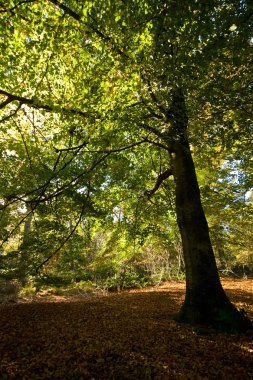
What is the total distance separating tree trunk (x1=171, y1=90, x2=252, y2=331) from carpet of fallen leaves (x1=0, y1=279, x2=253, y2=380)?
425 mm

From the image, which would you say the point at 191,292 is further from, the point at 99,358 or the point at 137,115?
the point at 137,115

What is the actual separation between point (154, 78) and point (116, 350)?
16.0 ft

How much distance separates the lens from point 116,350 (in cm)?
430

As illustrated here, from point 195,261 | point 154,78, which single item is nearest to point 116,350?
point 195,261

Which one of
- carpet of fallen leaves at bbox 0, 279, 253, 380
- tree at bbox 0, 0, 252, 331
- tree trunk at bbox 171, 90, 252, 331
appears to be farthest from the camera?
tree trunk at bbox 171, 90, 252, 331

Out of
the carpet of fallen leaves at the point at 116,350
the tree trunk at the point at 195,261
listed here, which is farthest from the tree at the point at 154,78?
the carpet of fallen leaves at the point at 116,350

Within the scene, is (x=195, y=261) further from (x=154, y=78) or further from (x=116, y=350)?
(x=154, y=78)

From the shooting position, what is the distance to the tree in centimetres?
395

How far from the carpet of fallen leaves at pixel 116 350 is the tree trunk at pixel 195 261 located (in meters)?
0.42

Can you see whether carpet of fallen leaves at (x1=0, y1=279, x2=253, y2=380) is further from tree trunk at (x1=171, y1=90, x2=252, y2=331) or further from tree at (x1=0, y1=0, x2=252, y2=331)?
tree at (x1=0, y1=0, x2=252, y2=331)

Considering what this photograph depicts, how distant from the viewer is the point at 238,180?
11.8 metres

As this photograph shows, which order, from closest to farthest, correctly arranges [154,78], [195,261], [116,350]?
[116,350] < [154,78] < [195,261]

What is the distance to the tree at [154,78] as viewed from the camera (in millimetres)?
3947

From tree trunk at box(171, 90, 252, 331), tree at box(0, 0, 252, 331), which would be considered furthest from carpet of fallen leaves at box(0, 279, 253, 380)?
tree at box(0, 0, 252, 331)
